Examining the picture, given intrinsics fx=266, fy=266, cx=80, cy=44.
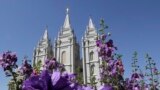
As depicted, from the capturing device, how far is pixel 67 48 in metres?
52.0

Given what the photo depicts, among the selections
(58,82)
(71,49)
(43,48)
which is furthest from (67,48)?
(58,82)

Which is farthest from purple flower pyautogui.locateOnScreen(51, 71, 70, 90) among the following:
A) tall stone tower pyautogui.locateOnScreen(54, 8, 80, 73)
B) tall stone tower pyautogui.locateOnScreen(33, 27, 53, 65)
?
tall stone tower pyautogui.locateOnScreen(33, 27, 53, 65)

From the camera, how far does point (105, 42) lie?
380 cm

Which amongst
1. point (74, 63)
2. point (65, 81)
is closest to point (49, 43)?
point (74, 63)

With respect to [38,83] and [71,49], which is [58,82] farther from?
[71,49]

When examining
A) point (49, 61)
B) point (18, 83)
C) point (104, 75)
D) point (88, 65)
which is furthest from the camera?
point (88, 65)

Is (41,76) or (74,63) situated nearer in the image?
(41,76)

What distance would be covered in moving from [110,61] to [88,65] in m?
46.4

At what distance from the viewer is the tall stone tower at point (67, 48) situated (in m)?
50.1

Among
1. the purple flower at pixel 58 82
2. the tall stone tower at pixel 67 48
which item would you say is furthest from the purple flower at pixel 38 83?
the tall stone tower at pixel 67 48

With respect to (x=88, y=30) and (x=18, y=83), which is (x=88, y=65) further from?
(x=18, y=83)

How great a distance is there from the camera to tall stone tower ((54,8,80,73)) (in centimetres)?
5012

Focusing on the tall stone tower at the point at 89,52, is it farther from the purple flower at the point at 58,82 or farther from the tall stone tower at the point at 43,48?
→ the purple flower at the point at 58,82

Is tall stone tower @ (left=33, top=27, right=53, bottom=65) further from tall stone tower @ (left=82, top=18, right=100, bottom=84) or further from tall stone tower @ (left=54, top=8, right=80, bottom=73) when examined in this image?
tall stone tower @ (left=82, top=18, right=100, bottom=84)
